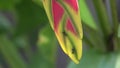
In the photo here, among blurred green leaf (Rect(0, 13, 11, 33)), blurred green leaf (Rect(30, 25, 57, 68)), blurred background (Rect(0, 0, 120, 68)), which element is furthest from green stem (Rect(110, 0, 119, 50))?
blurred green leaf (Rect(0, 13, 11, 33))

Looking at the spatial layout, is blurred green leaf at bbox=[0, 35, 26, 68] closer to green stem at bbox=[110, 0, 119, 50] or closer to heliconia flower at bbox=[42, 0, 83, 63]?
green stem at bbox=[110, 0, 119, 50]

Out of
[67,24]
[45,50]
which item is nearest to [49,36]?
[45,50]

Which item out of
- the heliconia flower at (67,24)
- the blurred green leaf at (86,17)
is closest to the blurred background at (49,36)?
the blurred green leaf at (86,17)

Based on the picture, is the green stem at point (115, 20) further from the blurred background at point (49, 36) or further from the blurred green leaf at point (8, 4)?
the blurred green leaf at point (8, 4)

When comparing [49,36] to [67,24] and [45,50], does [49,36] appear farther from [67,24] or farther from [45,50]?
[67,24]

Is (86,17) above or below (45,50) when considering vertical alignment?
above

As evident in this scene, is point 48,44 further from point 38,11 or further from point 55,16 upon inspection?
point 55,16

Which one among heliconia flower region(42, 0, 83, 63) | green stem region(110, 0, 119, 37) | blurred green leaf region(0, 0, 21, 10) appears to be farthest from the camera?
blurred green leaf region(0, 0, 21, 10)

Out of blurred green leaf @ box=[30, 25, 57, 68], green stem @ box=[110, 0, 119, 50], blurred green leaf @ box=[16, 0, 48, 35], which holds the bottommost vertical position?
blurred green leaf @ box=[30, 25, 57, 68]
